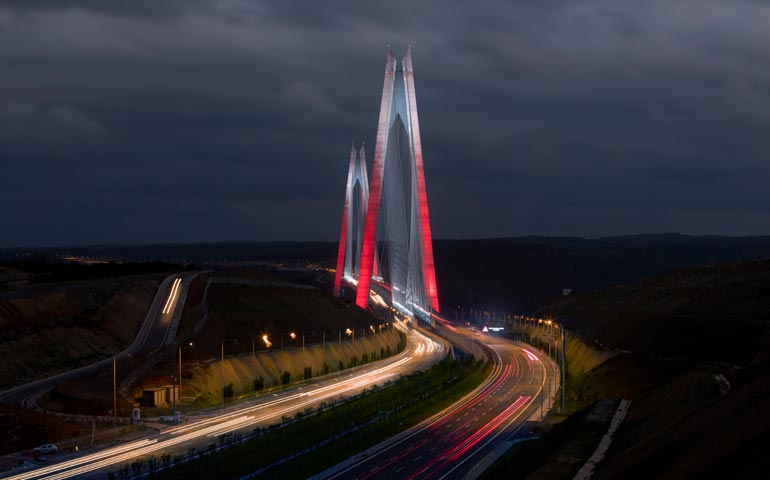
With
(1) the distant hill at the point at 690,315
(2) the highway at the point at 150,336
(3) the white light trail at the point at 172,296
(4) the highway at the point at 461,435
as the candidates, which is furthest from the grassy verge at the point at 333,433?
(3) the white light trail at the point at 172,296

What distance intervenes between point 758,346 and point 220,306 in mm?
38369

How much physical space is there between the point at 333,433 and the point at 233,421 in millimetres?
4246

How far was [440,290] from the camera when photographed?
169375 millimetres

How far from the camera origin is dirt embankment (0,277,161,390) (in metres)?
50.0

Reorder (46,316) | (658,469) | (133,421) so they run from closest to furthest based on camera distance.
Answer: (658,469) → (133,421) → (46,316)

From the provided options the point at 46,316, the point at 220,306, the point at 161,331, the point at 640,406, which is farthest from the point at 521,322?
the point at 640,406

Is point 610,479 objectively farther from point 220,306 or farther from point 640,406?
point 220,306

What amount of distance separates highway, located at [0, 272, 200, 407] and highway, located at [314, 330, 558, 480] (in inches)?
624

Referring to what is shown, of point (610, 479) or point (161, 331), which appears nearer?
point (610, 479)

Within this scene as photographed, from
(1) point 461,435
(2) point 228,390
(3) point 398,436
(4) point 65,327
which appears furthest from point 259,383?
(1) point 461,435

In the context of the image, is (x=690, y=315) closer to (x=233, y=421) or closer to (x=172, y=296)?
(x=233, y=421)

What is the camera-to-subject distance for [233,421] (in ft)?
127

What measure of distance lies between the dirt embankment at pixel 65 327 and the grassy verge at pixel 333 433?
54.5 ft

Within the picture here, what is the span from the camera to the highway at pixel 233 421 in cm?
2903
